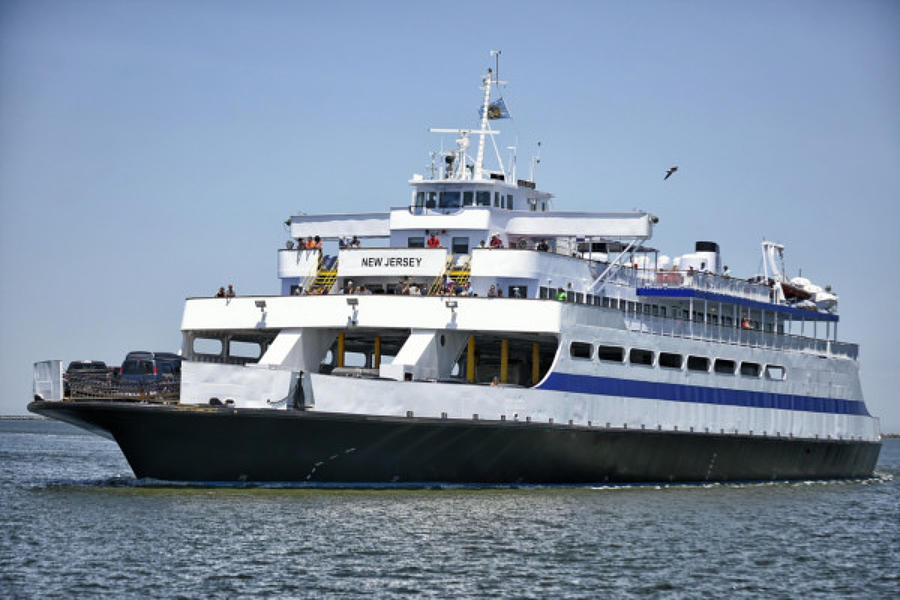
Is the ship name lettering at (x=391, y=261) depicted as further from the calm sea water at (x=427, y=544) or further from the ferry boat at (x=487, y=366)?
the calm sea water at (x=427, y=544)

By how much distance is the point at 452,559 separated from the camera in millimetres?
19453

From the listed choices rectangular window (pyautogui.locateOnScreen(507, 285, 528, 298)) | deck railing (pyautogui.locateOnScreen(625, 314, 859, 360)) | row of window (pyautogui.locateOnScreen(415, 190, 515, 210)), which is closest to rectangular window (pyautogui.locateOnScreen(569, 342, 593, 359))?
deck railing (pyautogui.locateOnScreen(625, 314, 859, 360))

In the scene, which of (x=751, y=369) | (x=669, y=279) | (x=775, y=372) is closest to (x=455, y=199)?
(x=669, y=279)

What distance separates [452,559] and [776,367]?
61.8 ft

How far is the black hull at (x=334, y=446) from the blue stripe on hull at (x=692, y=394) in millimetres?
958

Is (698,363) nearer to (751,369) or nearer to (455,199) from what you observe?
(751,369)

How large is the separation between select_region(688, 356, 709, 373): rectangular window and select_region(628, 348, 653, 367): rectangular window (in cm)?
171

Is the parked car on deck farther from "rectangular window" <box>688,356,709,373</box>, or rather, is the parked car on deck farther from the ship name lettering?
"rectangular window" <box>688,356,709,373</box>

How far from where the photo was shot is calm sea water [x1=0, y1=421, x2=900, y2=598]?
699 inches

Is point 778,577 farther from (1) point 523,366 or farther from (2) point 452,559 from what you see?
(1) point 523,366

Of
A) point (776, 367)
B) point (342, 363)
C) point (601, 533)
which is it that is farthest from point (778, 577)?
point (776, 367)

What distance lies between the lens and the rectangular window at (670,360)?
3259 cm

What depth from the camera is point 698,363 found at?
33.7 m

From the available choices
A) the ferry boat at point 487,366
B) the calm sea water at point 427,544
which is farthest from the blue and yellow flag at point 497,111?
the calm sea water at point 427,544
